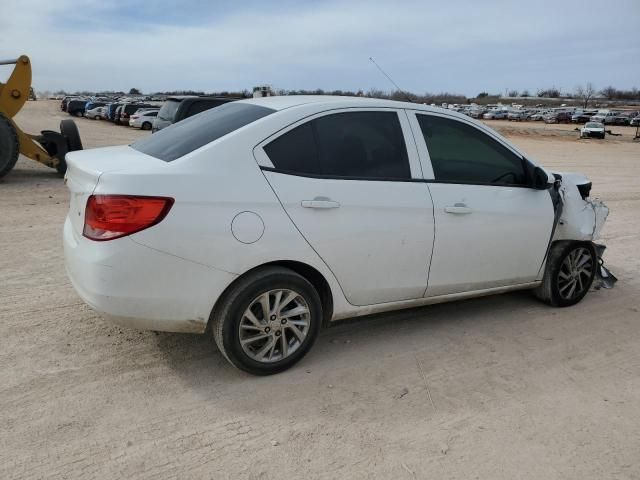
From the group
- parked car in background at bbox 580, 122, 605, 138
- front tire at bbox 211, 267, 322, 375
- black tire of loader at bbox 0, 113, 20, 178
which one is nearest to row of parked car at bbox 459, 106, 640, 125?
parked car in background at bbox 580, 122, 605, 138

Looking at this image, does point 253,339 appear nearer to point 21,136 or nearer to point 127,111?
point 21,136

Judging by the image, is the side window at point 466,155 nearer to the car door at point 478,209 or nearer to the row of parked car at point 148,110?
the car door at point 478,209

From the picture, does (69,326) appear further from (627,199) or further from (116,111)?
(116,111)

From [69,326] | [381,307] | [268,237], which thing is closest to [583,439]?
[381,307]

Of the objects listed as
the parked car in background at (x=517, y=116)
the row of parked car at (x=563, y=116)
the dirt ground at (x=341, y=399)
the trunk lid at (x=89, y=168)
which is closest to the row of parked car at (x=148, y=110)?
the dirt ground at (x=341, y=399)

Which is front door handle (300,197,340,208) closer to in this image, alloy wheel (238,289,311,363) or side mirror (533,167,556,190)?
alloy wheel (238,289,311,363)

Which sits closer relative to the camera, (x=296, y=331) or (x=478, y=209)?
(x=296, y=331)

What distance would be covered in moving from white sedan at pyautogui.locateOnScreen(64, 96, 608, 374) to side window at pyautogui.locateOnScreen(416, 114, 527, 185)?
0.04 feet

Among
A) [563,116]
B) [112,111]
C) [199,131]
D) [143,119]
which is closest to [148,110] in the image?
[143,119]

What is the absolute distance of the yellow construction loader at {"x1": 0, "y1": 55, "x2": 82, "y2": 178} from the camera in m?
10.7

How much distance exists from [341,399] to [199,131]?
6.44ft

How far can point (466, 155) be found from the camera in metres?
4.12

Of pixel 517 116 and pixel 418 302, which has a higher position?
pixel 517 116

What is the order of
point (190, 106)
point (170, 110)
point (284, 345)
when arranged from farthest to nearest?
point (170, 110) → point (190, 106) → point (284, 345)
